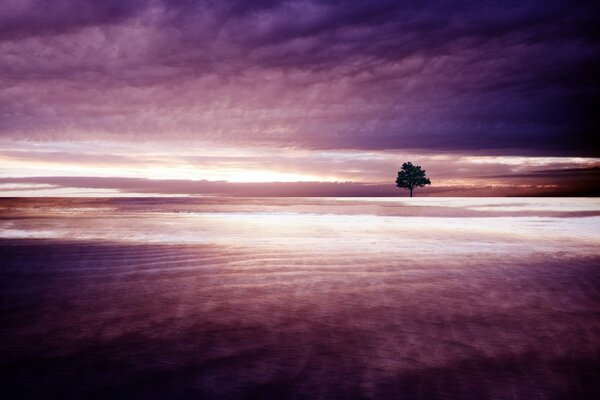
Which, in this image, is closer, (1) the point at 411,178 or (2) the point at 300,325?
(2) the point at 300,325

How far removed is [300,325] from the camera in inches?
209

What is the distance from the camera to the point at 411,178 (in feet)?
355

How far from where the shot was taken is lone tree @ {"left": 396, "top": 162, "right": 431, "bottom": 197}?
108125 millimetres

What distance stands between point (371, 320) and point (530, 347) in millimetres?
1780

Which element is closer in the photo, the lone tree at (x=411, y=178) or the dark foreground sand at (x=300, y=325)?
the dark foreground sand at (x=300, y=325)

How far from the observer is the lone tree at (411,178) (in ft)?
355

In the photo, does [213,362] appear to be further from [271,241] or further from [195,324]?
[271,241]

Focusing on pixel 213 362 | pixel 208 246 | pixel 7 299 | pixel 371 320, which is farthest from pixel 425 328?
pixel 208 246

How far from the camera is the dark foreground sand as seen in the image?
3703 mm

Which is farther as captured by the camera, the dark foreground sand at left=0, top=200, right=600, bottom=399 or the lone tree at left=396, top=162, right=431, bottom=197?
the lone tree at left=396, top=162, right=431, bottom=197

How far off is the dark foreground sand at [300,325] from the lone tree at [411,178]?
327 feet

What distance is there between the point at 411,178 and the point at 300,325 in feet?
350

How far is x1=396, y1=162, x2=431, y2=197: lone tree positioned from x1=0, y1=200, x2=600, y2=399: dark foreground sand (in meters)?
99.6

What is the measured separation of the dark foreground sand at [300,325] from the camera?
12.1 feet
